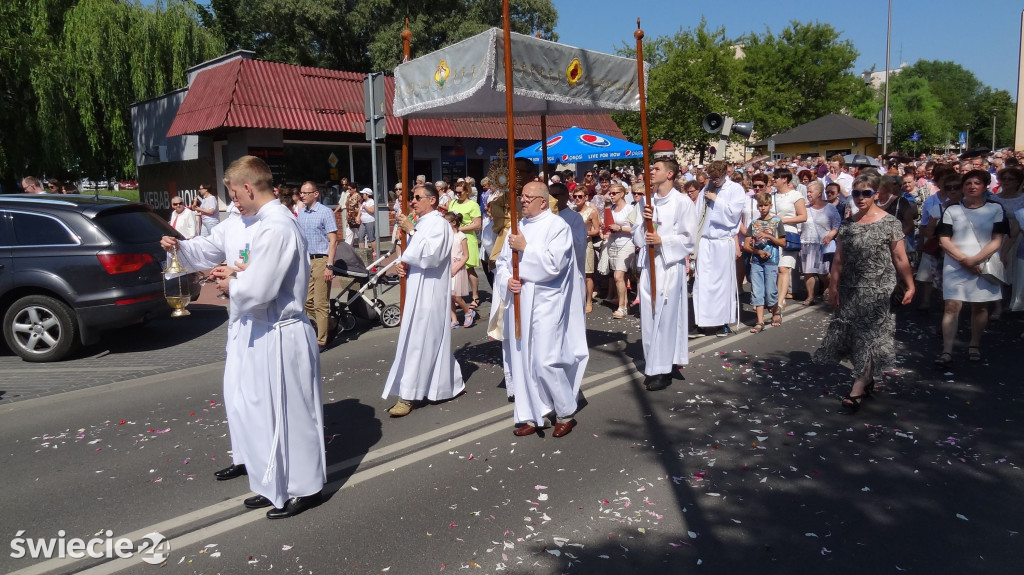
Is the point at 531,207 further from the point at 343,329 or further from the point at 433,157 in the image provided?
the point at 433,157

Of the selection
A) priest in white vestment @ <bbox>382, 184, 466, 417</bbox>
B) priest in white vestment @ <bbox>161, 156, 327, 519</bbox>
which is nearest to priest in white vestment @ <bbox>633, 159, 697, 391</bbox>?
priest in white vestment @ <bbox>382, 184, 466, 417</bbox>

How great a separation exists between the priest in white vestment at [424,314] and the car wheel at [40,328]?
453cm

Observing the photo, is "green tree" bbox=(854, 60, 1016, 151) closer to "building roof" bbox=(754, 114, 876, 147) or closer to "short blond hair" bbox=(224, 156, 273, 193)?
"building roof" bbox=(754, 114, 876, 147)

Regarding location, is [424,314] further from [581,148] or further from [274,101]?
[274,101]

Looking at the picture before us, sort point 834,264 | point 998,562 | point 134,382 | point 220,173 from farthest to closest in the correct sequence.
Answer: point 220,173, point 134,382, point 834,264, point 998,562

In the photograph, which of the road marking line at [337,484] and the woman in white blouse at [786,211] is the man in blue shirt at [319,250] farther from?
the woman in white blouse at [786,211]

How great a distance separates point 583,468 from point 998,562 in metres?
2.30

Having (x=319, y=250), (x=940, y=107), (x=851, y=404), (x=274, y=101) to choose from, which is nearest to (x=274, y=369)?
(x=851, y=404)

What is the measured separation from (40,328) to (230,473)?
505cm

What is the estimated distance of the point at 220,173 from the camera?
19.9 meters

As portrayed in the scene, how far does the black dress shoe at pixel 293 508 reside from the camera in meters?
4.23

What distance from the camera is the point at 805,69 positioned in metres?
49.8

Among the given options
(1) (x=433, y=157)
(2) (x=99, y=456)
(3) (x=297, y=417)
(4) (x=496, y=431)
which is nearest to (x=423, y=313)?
(4) (x=496, y=431)

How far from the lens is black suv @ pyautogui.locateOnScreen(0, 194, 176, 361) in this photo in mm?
8281
